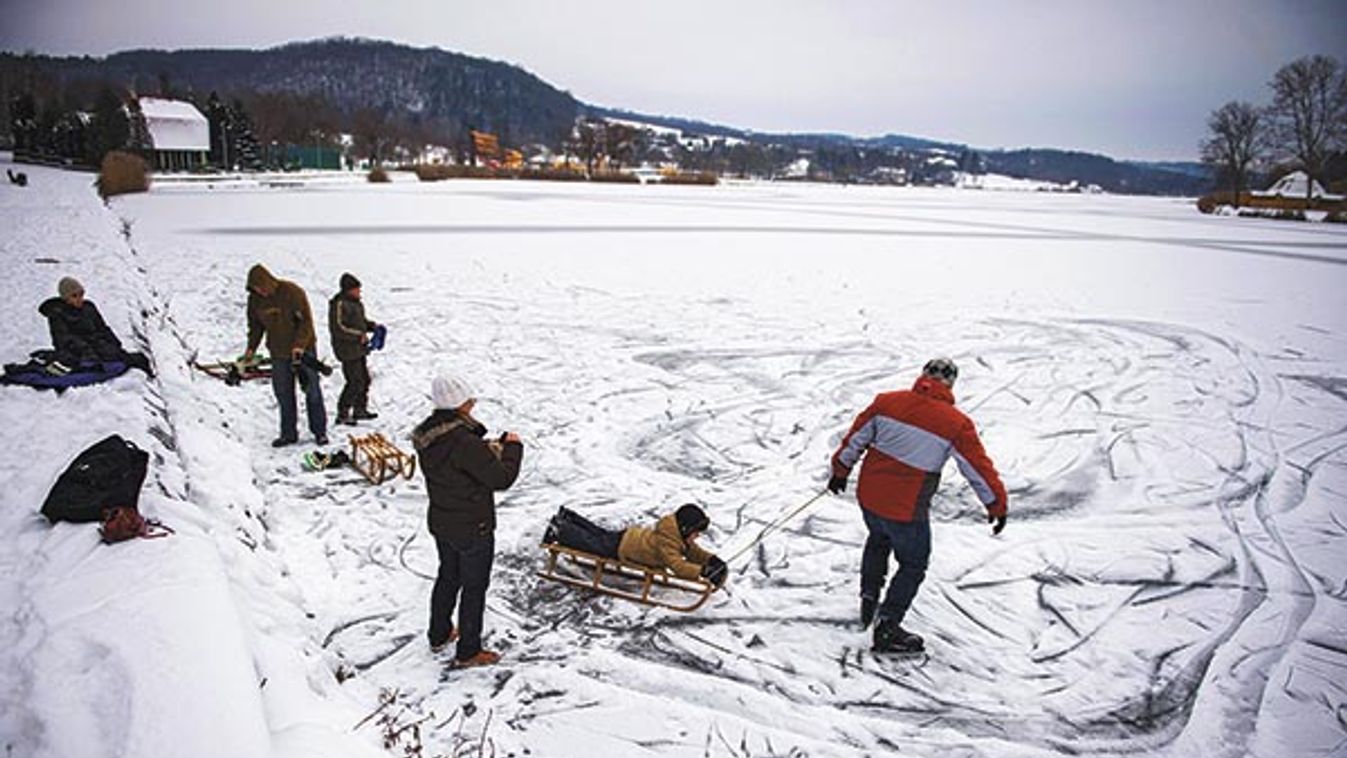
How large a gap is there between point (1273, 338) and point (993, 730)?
13510 mm

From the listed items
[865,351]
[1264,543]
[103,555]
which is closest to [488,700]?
[103,555]

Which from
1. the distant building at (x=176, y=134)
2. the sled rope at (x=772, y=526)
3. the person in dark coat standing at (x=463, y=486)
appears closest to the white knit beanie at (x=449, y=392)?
the person in dark coat standing at (x=463, y=486)

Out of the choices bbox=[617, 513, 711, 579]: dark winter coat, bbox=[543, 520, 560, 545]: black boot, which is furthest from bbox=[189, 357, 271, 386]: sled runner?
bbox=[617, 513, 711, 579]: dark winter coat

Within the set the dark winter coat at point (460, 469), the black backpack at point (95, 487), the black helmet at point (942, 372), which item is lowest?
the black backpack at point (95, 487)

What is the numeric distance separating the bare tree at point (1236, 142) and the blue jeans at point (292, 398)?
7506 centimetres

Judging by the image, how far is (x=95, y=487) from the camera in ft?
14.5

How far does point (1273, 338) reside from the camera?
1355 centimetres

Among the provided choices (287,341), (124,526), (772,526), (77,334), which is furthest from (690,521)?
(77,334)

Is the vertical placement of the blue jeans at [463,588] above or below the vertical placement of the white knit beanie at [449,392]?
below

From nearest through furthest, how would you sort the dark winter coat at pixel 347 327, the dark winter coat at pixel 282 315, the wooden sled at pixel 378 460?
the wooden sled at pixel 378 460, the dark winter coat at pixel 282 315, the dark winter coat at pixel 347 327

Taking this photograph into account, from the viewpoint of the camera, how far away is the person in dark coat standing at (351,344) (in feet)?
25.9

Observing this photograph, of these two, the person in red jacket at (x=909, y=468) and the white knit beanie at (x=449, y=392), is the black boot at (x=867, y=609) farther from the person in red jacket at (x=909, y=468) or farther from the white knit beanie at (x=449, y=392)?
the white knit beanie at (x=449, y=392)

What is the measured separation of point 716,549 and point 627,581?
0.95 metres

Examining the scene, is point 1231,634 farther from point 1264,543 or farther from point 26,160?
point 26,160
